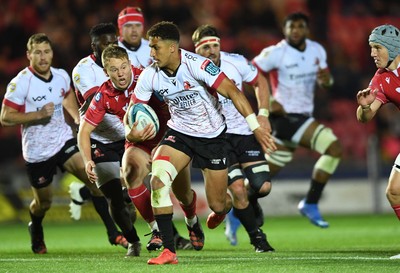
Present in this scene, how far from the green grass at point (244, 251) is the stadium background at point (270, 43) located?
1247 millimetres

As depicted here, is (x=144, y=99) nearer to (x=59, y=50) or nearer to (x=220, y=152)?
(x=220, y=152)

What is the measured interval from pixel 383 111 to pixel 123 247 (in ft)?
29.3

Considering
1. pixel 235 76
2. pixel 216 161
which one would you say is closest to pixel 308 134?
pixel 235 76

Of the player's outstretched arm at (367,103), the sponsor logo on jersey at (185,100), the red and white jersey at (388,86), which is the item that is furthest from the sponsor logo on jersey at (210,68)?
the red and white jersey at (388,86)

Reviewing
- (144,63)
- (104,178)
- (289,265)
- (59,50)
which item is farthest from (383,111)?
(289,265)

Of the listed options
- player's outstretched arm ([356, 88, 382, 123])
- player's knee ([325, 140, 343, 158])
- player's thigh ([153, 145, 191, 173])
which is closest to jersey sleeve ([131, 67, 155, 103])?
player's thigh ([153, 145, 191, 173])

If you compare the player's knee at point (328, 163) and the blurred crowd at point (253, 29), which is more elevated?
the blurred crowd at point (253, 29)

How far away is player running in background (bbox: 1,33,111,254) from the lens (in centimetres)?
1081

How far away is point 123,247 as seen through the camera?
1112 cm

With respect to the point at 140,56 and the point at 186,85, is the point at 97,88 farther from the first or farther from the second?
the point at 186,85

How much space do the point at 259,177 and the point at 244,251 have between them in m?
0.86

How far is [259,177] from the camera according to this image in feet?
34.1

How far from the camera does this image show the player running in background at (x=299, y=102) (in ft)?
41.3

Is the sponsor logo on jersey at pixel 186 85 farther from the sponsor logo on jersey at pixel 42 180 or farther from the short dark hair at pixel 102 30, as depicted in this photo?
the sponsor logo on jersey at pixel 42 180
